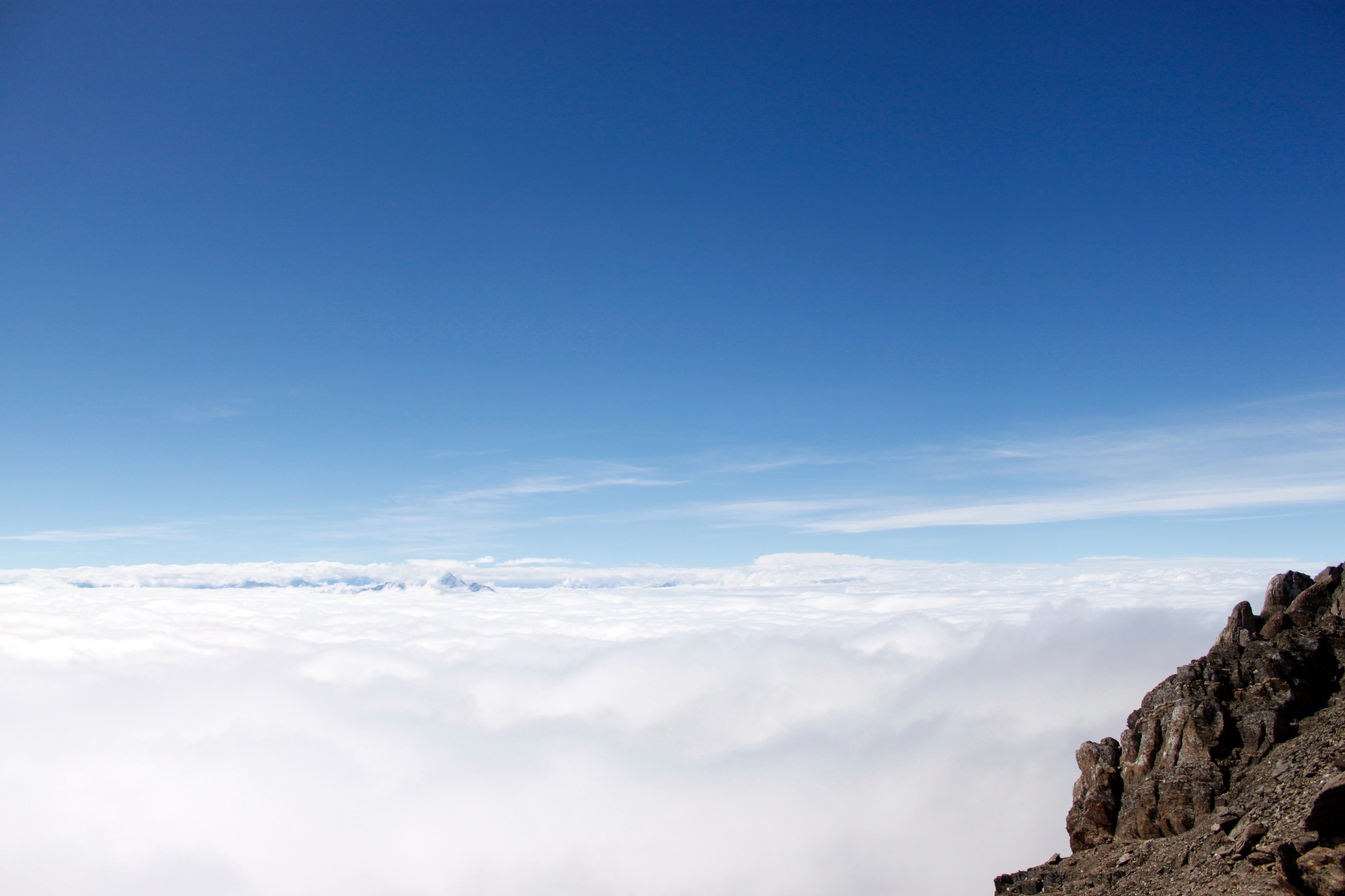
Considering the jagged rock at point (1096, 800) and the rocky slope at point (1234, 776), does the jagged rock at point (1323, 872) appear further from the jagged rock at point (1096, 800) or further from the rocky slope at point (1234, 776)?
the jagged rock at point (1096, 800)

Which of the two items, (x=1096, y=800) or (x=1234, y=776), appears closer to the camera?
(x=1234, y=776)

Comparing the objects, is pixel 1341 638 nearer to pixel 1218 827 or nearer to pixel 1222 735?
pixel 1222 735

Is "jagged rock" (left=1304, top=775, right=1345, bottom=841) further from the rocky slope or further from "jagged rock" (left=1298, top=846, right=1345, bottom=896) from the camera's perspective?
"jagged rock" (left=1298, top=846, right=1345, bottom=896)

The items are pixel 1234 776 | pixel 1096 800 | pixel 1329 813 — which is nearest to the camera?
pixel 1329 813

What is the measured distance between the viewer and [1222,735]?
2330 inches

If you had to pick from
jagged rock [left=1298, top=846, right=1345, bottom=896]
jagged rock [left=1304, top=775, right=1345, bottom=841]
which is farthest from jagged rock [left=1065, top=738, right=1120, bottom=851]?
jagged rock [left=1298, top=846, right=1345, bottom=896]

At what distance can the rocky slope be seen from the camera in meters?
40.4

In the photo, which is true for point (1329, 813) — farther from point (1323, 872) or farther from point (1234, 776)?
point (1234, 776)

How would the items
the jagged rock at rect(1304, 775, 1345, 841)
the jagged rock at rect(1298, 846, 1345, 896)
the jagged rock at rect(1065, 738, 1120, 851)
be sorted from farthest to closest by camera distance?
the jagged rock at rect(1065, 738, 1120, 851) < the jagged rock at rect(1304, 775, 1345, 841) < the jagged rock at rect(1298, 846, 1345, 896)

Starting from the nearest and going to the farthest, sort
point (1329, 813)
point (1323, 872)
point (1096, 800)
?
point (1323, 872) → point (1329, 813) → point (1096, 800)

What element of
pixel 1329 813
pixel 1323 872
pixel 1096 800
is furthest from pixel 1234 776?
pixel 1323 872

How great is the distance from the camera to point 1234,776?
5562 centimetres

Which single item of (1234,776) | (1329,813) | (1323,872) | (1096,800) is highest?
(1329,813)

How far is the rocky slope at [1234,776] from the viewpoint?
Result: 132 feet
